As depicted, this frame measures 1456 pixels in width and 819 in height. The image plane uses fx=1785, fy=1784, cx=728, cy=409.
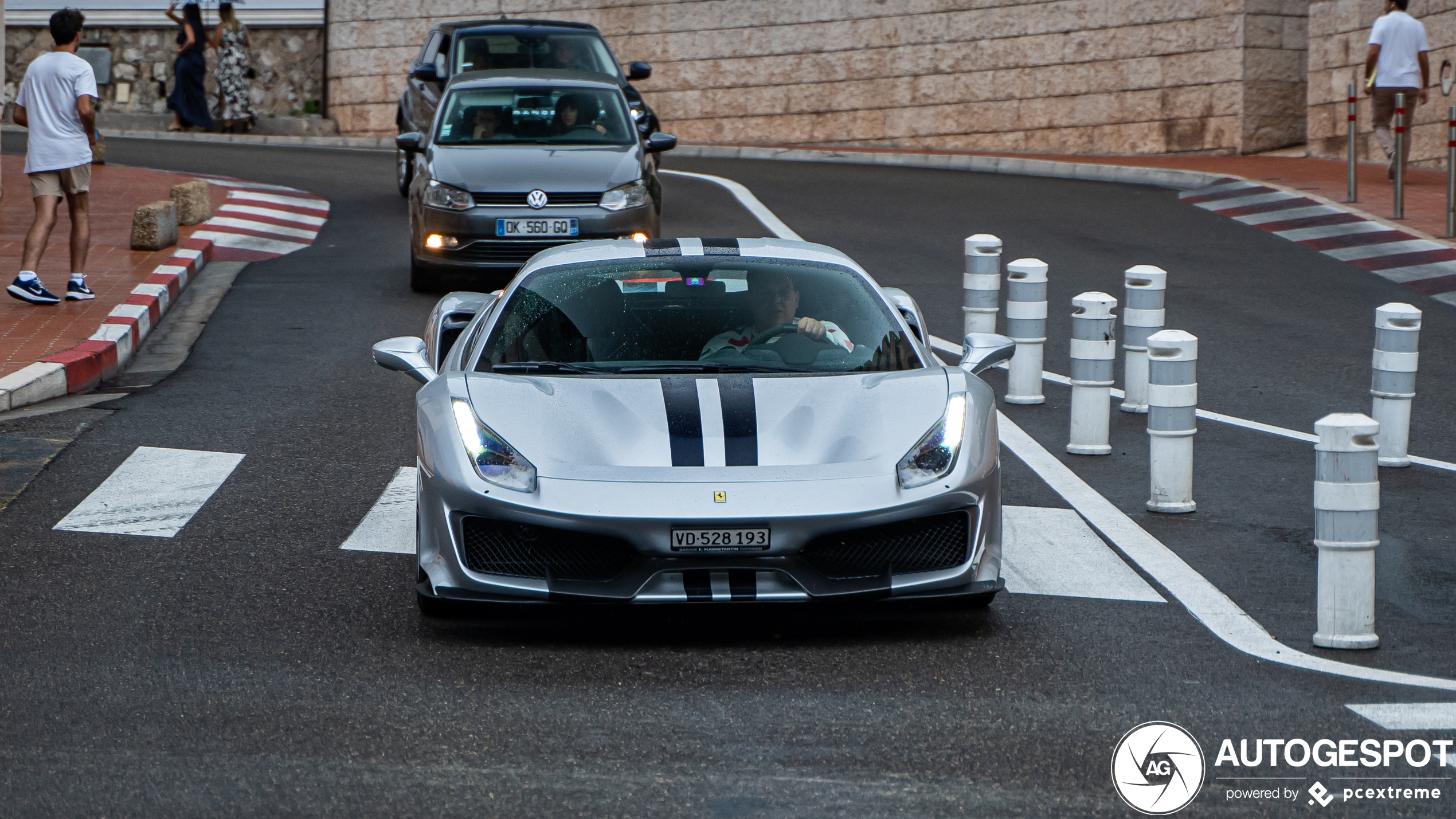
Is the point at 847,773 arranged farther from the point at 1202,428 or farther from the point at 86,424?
the point at 86,424

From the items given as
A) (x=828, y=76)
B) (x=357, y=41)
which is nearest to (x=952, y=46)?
(x=828, y=76)

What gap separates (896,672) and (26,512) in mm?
3841

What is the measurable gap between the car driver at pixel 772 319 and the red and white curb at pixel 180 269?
4.73 meters

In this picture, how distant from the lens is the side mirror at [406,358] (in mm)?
6301

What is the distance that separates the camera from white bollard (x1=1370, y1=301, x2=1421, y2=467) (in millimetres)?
7816

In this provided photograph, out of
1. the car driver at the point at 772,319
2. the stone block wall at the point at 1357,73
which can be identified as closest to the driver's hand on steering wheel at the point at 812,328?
the car driver at the point at 772,319

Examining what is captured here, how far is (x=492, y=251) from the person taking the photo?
12.8 meters

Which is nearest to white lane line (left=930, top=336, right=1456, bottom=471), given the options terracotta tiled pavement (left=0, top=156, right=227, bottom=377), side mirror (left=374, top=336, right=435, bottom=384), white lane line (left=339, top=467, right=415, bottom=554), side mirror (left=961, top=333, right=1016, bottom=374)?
side mirror (left=961, top=333, right=1016, bottom=374)

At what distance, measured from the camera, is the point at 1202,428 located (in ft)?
29.1

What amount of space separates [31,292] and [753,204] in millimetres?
8273

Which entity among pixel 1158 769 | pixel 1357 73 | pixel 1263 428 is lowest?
pixel 1263 428

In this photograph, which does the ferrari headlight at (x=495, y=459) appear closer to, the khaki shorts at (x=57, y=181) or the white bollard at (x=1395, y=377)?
the white bollard at (x=1395, y=377)

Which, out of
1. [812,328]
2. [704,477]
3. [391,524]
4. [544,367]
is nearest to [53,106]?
[391,524]

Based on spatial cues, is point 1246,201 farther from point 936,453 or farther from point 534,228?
point 936,453
